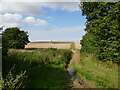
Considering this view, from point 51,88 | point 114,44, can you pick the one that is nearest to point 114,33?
point 114,44

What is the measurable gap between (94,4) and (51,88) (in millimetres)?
12667

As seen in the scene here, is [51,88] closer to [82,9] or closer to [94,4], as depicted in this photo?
[94,4]

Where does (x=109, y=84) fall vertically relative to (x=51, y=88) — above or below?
below

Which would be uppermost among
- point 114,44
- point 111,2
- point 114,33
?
point 111,2

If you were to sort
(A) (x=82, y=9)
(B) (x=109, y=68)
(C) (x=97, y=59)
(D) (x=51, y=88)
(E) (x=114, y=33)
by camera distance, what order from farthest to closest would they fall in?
(A) (x=82, y=9) → (C) (x=97, y=59) → (B) (x=109, y=68) → (E) (x=114, y=33) → (D) (x=51, y=88)

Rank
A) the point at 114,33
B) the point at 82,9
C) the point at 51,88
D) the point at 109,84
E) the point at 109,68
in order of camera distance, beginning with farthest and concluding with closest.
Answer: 1. the point at 82,9
2. the point at 109,68
3. the point at 114,33
4. the point at 109,84
5. the point at 51,88

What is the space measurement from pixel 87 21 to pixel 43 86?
1485 cm

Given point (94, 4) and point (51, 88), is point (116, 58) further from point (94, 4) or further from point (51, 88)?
Result: point (51, 88)

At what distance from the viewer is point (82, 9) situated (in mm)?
19375

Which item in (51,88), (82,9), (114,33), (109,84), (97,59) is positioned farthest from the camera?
(82,9)

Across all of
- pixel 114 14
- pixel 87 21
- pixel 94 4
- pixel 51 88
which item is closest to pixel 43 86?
pixel 51 88

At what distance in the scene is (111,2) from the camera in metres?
14.0

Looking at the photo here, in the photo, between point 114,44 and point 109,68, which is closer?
point 114,44

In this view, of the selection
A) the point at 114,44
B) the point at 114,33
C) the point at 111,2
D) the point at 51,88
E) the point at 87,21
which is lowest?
the point at 51,88
